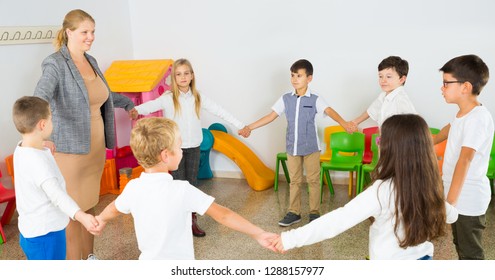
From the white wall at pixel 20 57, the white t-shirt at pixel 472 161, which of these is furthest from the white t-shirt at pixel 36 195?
the white wall at pixel 20 57

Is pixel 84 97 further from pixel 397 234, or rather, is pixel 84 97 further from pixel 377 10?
pixel 377 10

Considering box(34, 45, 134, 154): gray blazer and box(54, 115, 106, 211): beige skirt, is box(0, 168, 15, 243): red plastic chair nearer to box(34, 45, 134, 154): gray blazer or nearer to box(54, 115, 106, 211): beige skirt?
box(54, 115, 106, 211): beige skirt

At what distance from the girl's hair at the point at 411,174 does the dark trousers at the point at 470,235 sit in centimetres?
80

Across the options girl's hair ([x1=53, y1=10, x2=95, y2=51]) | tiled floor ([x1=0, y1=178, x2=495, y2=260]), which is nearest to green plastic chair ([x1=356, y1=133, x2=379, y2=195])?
tiled floor ([x1=0, y1=178, x2=495, y2=260])

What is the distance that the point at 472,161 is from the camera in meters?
2.79

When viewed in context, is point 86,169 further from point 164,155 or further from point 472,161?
point 472,161

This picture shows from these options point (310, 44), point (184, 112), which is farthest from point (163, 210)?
point (310, 44)

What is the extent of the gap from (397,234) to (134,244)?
8.18ft

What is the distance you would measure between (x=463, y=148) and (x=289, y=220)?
201cm

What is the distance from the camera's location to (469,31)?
501 centimetres

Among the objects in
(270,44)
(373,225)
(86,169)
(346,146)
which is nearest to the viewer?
(373,225)

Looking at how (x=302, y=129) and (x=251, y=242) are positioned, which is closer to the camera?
(x=251, y=242)

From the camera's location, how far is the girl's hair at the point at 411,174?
212cm

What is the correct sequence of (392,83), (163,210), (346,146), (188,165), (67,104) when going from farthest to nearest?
(346,146) < (188,165) < (392,83) < (67,104) < (163,210)
